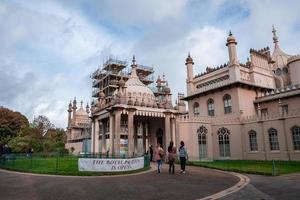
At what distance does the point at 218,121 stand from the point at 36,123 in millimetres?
39801

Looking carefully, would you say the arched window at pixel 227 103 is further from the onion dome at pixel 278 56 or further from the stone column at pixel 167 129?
the onion dome at pixel 278 56

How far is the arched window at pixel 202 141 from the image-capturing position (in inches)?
1222

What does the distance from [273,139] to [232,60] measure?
1160 cm

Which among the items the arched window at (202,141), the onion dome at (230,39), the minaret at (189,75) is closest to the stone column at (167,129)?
the arched window at (202,141)

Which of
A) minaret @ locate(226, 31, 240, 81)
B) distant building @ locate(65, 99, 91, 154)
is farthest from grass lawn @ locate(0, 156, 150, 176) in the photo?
distant building @ locate(65, 99, 91, 154)

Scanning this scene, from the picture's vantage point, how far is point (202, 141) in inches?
1239

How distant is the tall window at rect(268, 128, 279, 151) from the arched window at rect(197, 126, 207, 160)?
7619mm

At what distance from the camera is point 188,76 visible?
39750 mm

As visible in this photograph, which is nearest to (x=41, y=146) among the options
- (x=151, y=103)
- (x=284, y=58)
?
(x=151, y=103)

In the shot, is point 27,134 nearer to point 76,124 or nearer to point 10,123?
point 10,123

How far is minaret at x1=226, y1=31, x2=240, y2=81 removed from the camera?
107ft

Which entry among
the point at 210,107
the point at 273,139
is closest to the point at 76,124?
the point at 210,107

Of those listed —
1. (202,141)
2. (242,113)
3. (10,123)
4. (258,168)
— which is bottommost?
(258,168)

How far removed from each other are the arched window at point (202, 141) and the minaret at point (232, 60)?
796cm
